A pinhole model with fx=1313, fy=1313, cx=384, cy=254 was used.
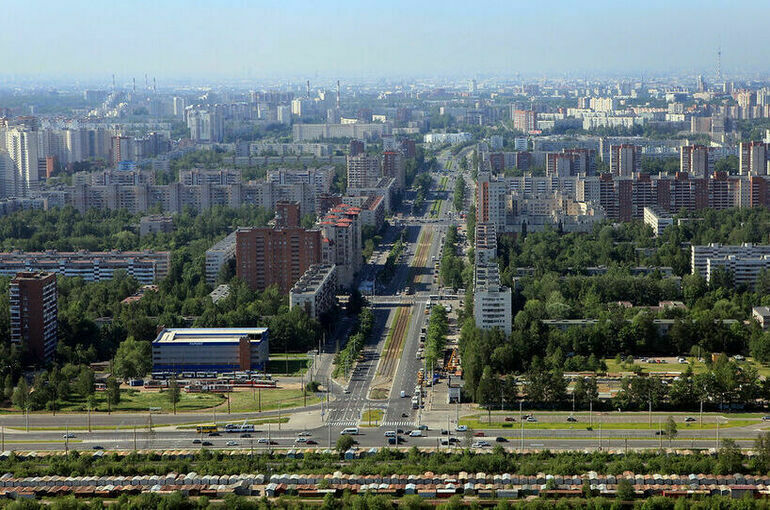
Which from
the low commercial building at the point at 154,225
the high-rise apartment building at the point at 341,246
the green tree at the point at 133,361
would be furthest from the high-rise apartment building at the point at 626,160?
the green tree at the point at 133,361

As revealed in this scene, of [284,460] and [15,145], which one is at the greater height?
[15,145]

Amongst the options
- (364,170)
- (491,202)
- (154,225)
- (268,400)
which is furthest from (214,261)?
(364,170)

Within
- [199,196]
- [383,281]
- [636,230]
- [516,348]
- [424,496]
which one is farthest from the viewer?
[199,196]

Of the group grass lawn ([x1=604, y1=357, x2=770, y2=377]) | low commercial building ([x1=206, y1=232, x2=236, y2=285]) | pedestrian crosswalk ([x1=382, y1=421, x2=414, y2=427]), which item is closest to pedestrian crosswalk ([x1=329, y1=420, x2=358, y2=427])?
pedestrian crosswalk ([x1=382, y1=421, x2=414, y2=427])

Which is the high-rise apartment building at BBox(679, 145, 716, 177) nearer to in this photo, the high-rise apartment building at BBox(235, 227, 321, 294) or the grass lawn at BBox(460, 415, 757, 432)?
the high-rise apartment building at BBox(235, 227, 321, 294)

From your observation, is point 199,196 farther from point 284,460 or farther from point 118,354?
point 284,460

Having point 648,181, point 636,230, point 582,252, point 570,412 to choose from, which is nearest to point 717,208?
point 648,181

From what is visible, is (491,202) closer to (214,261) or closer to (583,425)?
(214,261)
